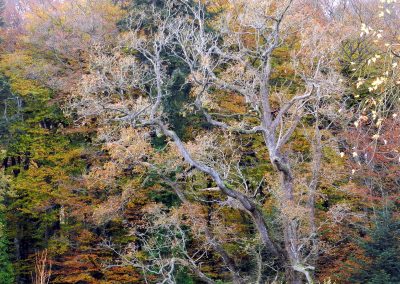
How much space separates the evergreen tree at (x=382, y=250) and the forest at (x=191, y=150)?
38mm

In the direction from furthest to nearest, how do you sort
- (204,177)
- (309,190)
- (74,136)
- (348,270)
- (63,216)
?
(74,136)
(63,216)
(204,177)
(309,190)
(348,270)

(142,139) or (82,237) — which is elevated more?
(142,139)

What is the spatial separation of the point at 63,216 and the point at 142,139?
5.59 metres

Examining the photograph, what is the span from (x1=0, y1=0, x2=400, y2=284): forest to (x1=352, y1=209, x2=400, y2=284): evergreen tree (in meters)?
0.04

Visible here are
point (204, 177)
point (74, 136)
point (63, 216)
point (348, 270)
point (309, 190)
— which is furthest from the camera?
point (74, 136)

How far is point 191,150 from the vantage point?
43.9ft

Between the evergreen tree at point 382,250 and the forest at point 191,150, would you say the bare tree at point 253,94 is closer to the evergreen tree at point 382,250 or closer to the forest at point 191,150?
the forest at point 191,150

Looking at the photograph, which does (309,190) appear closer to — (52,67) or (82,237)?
(82,237)

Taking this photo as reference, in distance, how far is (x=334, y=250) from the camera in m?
13.7

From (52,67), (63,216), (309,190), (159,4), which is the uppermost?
(159,4)

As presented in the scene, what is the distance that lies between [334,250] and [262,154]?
4.73m

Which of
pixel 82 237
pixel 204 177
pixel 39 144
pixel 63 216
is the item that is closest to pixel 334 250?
pixel 204 177

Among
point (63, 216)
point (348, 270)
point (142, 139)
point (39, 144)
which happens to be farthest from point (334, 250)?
point (39, 144)

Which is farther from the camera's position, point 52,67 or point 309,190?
point 52,67
